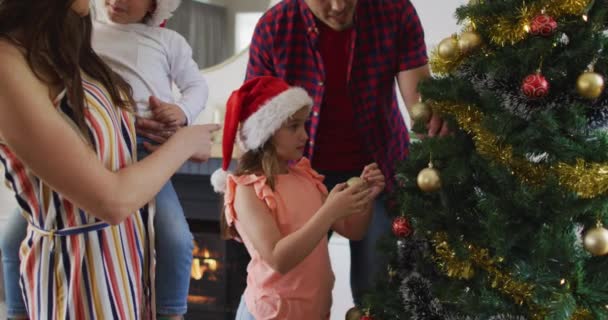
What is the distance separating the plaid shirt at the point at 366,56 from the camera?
63.2 inches

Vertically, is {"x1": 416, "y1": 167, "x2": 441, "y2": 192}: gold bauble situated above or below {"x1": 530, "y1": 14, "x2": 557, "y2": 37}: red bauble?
below

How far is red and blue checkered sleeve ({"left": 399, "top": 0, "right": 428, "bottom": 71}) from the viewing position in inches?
63.4

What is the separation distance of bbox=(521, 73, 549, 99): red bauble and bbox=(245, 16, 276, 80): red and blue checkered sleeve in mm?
732

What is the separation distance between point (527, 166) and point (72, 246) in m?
0.86

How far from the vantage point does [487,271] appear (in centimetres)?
124

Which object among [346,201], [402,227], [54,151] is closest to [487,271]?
[402,227]

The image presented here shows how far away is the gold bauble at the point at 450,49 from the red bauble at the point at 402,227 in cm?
35

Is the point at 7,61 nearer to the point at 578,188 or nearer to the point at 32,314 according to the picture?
the point at 32,314

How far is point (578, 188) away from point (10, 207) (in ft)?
11.0

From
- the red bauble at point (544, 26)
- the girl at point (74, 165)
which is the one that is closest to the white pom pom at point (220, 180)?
the girl at point (74, 165)

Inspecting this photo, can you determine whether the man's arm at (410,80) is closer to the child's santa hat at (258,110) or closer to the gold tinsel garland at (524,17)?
the child's santa hat at (258,110)

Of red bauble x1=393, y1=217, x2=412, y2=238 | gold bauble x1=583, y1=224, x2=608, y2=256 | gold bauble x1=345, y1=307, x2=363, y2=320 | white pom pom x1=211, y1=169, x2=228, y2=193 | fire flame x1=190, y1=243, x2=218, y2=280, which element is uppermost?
gold bauble x1=583, y1=224, x2=608, y2=256

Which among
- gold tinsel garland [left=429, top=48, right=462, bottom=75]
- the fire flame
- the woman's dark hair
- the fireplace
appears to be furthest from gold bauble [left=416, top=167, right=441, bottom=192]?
the fire flame

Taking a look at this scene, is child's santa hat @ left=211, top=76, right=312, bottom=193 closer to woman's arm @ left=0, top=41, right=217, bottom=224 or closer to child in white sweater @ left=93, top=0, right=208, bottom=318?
child in white sweater @ left=93, top=0, right=208, bottom=318
